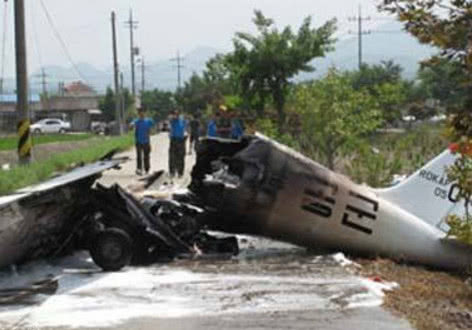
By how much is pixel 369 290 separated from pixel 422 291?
2.20 ft

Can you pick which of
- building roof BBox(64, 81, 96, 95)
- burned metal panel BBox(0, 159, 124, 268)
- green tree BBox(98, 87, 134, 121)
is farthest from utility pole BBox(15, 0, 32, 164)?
building roof BBox(64, 81, 96, 95)

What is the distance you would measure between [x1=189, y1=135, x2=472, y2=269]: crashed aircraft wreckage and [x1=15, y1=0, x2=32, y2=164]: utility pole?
40.6ft

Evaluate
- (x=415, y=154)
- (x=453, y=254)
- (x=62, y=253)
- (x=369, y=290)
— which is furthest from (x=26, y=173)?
(x=369, y=290)

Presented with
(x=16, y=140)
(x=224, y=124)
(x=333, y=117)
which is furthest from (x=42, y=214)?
(x=16, y=140)

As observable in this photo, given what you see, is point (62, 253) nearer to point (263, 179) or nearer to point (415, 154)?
point (263, 179)

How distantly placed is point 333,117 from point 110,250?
12816 millimetres

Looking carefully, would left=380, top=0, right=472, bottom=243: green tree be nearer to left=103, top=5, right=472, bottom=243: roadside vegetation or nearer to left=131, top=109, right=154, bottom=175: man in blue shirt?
left=103, top=5, right=472, bottom=243: roadside vegetation

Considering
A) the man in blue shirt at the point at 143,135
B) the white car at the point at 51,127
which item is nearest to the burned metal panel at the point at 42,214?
the man in blue shirt at the point at 143,135

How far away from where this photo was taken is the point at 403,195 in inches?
456

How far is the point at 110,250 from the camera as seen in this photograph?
33.3 feet

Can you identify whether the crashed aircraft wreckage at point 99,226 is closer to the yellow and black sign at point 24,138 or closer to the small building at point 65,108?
the yellow and black sign at point 24,138

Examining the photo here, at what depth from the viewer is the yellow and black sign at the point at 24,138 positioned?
22.6 m

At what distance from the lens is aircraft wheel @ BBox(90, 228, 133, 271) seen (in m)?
10.1

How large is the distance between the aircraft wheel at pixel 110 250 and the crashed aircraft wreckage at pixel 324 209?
1467mm
